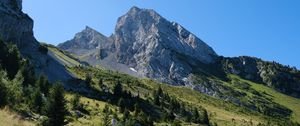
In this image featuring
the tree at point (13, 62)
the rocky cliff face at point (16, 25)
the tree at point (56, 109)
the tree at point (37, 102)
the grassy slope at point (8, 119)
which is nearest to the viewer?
the grassy slope at point (8, 119)

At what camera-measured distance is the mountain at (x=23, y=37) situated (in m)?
170

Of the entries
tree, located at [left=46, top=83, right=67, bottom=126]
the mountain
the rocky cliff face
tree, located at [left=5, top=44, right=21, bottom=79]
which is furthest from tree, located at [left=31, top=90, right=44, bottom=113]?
the rocky cliff face

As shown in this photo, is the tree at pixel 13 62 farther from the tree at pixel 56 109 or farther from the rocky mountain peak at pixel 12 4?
the rocky mountain peak at pixel 12 4

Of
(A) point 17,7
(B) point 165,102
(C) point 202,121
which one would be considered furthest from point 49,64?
(C) point 202,121

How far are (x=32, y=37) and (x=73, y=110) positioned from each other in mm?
99532

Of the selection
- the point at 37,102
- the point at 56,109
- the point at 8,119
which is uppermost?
the point at 37,102

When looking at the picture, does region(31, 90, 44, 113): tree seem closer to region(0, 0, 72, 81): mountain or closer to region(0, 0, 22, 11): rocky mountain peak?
region(0, 0, 72, 81): mountain

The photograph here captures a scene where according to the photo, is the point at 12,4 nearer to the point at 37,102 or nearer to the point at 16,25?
the point at 16,25

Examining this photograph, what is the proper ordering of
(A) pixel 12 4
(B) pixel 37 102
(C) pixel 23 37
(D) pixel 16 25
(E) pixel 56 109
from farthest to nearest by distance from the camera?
(A) pixel 12 4 < (C) pixel 23 37 < (D) pixel 16 25 < (B) pixel 37 102 < (E) pixel 56 109

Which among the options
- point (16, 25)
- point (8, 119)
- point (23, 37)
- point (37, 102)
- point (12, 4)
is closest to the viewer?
point (8, 119)

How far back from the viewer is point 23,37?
187250 millimetres

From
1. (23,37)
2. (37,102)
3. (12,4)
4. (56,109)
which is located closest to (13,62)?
(37,102)

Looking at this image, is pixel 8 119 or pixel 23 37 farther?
pixel 23 37

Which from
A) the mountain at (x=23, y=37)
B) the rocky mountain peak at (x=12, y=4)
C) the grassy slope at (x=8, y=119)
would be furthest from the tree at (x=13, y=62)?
the grassy slope at (x=8, y=119)
